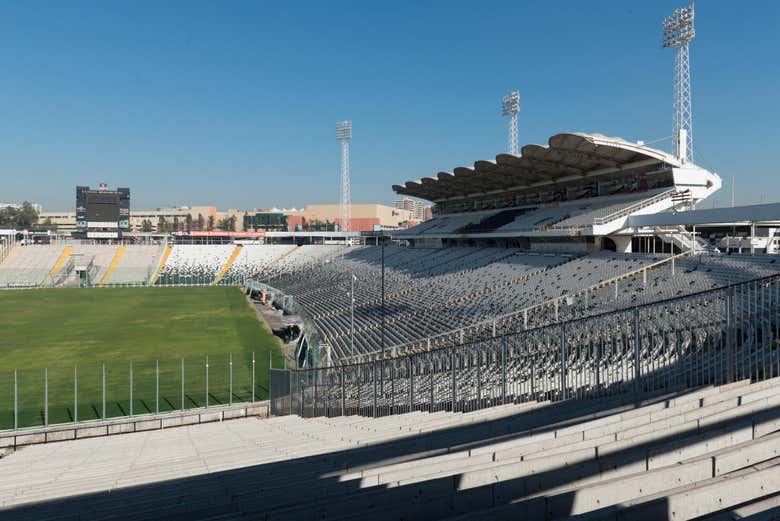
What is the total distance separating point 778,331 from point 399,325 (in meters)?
21.6

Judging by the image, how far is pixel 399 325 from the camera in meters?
27.5

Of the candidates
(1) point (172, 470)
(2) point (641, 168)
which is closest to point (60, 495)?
(1) point (172, 470)

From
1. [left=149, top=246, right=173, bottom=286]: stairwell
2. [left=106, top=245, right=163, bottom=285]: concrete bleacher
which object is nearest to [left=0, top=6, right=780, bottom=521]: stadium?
[left=106, top=245, right=163, bottom=285]: concrete bleacher

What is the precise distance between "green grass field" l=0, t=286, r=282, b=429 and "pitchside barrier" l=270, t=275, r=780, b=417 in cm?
1180

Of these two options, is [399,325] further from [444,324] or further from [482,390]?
[482,390]

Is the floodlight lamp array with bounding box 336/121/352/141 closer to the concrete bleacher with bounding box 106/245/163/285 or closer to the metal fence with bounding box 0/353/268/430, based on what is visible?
the concrete bleacher with bounding box 106/245/163/285

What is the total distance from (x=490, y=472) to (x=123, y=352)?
93.1ft

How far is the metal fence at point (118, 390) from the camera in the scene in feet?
58.9

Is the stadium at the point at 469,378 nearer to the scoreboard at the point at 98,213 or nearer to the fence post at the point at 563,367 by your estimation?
the fence post at the point at 563,367

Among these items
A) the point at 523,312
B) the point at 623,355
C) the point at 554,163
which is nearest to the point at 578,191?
the point at 554,163

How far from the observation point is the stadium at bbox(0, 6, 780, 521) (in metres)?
3.63

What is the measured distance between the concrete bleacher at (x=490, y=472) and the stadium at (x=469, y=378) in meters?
0.02

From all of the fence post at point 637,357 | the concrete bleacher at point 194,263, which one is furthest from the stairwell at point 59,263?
the fence post at point 637,357

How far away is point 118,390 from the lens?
20953mm
